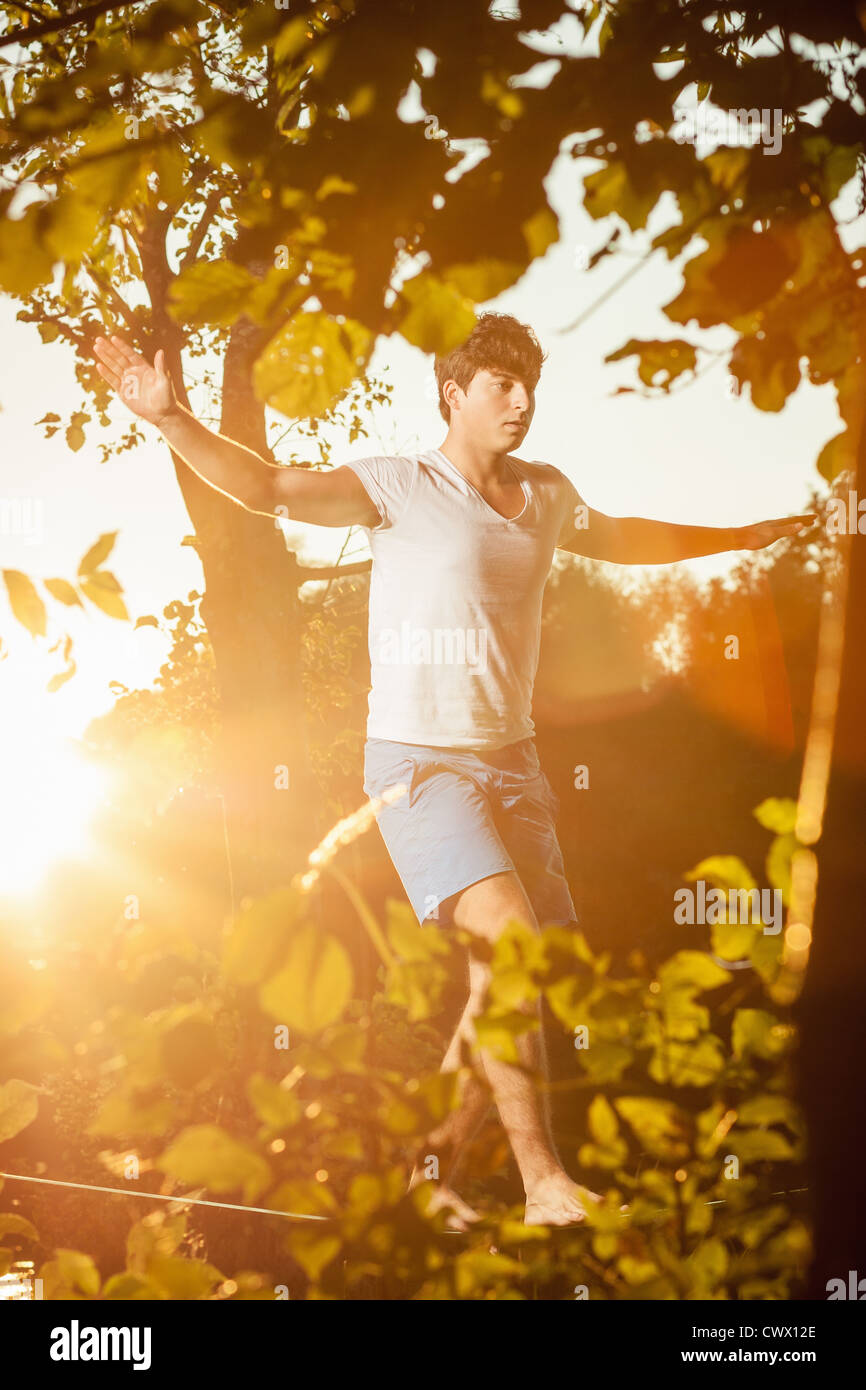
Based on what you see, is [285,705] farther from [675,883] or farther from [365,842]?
[675,883]

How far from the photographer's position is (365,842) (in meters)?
8.14

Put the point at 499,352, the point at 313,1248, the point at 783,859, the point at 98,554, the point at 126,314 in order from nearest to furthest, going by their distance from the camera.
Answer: the point at 313,1248, the point at 98,554, the point at 783,859, the point at 499,352, the point at 126,314

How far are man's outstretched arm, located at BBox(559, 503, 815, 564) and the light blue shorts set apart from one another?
26.7 inches

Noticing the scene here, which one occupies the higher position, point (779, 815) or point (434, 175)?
point (434, 175)

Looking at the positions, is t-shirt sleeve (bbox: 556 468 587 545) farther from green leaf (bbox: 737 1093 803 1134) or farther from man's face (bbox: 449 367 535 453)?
green leaf (bbox: 737 1093 803 1134)

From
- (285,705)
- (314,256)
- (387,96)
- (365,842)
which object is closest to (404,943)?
(314,256)

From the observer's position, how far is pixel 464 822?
2688 mm

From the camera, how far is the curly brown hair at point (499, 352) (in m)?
3.14

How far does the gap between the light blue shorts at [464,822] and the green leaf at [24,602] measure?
1.47m

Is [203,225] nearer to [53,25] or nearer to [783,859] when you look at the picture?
[53,25]

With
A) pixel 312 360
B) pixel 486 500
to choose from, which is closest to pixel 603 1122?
pixel 312 360

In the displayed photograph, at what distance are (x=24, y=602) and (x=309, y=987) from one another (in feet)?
2.20

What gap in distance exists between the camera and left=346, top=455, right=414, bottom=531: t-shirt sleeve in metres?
2.93

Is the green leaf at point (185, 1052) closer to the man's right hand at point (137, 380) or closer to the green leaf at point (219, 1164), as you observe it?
the green leaf at point (219, 1164)
